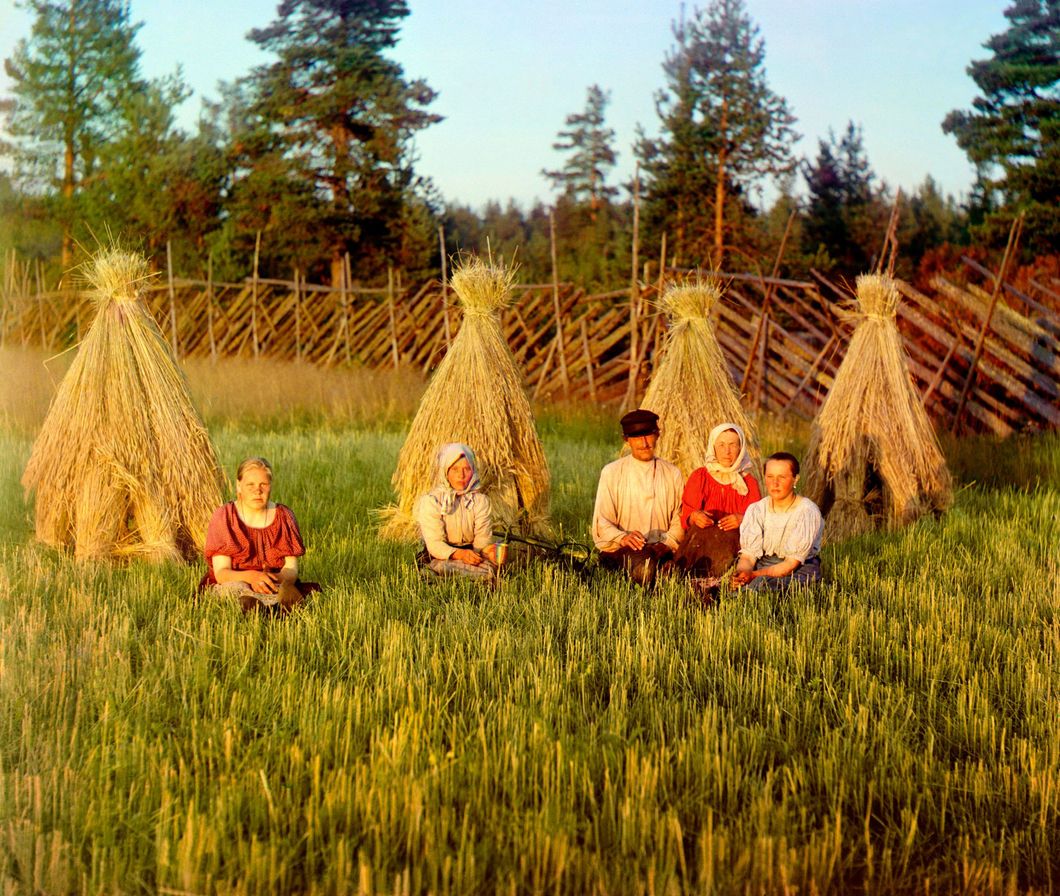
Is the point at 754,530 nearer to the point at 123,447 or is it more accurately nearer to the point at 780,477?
the point at 780,477

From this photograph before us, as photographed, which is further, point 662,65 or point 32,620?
point 662,65

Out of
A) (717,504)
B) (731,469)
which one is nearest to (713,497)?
(717,504)

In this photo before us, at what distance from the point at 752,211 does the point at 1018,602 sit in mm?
20243

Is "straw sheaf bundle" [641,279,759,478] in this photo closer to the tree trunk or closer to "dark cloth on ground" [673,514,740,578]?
"dark cloth on ground" [673,514,740,578]

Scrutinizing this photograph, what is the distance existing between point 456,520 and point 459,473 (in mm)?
267

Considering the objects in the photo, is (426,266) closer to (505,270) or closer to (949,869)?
(505,270)

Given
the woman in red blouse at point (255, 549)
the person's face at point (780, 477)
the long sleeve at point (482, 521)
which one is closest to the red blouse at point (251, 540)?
the woman in red blouse at point (255, 549)

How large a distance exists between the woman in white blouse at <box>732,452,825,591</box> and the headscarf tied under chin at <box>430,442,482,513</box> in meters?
1.43

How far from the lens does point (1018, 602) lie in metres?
5.84

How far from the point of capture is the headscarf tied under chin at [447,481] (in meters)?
6.18

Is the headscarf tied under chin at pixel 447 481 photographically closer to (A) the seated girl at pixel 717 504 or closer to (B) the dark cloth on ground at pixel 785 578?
(A) the seated girl at pixel 717 504

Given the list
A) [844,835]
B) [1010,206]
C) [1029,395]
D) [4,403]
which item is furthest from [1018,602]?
[1010,206]

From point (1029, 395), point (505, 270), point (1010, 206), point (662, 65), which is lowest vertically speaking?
point (1029, 395)

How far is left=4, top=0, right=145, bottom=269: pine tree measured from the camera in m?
17.6
